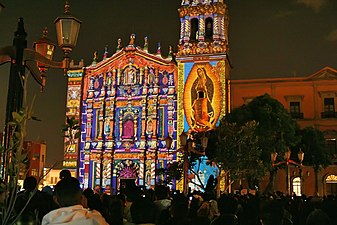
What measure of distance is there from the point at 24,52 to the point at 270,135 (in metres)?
25.0

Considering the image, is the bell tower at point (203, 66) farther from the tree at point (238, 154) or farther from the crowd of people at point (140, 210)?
the crowd of people at point (140, 210)

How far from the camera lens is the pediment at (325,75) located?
40031 mm

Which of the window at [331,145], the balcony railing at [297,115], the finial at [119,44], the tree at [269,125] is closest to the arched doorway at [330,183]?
the window at [331,145]

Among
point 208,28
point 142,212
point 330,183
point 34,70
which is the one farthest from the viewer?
→ point 208,28

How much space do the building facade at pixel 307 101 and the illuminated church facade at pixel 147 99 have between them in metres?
2.81

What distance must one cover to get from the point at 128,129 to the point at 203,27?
11751 mm

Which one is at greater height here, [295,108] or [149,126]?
[295,108]

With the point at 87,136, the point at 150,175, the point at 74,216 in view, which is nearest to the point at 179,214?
the point at 74,216

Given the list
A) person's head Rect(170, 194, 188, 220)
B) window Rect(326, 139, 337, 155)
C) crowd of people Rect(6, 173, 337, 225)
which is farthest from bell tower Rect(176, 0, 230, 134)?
person's head Rect(170, 194, 188, 220)

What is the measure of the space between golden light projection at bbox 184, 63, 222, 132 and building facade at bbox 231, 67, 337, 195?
2.70 meters

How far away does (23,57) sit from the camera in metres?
7.05

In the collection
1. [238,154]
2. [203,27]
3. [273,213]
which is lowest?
[273,213]

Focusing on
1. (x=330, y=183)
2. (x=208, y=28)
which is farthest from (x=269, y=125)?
(x=208, y=28)

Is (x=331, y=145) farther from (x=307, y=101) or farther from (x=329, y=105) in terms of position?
(x=307, y=101)
